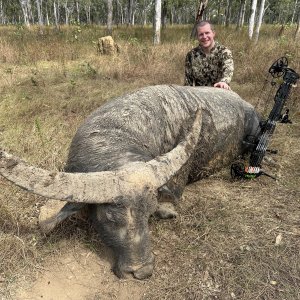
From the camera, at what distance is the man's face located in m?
5.18

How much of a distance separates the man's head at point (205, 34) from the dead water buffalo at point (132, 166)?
4.37 feet

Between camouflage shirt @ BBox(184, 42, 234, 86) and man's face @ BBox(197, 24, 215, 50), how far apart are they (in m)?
0.15

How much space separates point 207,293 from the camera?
2695mm

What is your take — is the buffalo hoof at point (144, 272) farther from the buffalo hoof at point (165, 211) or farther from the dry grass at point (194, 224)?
the buffalo hoof at point (165, 211)

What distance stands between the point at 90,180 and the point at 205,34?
11.8ft

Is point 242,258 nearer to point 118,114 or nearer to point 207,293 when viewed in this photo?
point 207,293

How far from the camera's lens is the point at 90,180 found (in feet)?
8.00

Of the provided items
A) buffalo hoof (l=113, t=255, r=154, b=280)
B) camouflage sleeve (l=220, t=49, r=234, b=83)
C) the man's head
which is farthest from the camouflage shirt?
buffalo hoof (l=113, t=255, r=154, b=280)

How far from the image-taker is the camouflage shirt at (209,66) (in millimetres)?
5318

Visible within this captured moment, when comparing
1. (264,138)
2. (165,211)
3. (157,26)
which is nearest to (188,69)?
(264,138)

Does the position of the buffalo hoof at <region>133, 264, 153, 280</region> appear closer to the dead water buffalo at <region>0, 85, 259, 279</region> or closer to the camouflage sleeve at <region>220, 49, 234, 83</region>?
the dead water buffalo at <region>0, 85, 259, 279</region>

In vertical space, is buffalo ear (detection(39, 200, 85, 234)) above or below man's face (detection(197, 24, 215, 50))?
below

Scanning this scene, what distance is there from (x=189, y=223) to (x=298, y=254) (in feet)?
3.23

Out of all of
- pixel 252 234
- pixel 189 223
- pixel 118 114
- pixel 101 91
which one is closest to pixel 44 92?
pixel 101 91
